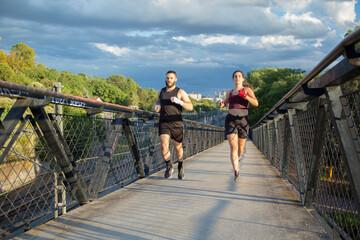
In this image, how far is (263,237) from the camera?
260 cm

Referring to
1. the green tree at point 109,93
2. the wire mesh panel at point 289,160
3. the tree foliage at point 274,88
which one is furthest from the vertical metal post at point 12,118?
the green tree at point 109,93

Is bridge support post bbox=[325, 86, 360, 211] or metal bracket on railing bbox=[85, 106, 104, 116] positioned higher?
metal bracket on railing bbox=[85, 106, 104, 116]

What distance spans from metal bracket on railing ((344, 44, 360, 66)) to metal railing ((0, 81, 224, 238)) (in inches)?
84.8

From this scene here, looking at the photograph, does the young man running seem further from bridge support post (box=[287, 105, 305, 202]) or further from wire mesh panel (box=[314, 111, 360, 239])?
wire mesh panel (box=[314, 111, 360, 239])

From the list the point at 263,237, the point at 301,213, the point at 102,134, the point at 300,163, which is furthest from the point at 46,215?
the point at 300,163

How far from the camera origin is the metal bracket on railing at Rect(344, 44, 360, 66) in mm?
1814

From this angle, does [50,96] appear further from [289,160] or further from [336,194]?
[289,160]

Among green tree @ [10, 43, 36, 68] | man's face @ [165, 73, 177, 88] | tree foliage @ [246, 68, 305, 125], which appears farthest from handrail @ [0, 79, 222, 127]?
green tree @ [10, 43, 36, 68]

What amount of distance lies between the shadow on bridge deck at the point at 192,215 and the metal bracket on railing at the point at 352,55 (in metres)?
1.36

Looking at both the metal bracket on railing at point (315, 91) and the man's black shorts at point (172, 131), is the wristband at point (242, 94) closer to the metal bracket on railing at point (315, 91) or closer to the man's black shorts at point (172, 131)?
the man's black shorts at point (172, 131)

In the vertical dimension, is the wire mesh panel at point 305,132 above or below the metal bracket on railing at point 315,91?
below

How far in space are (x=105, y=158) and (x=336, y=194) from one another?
2.57 metres

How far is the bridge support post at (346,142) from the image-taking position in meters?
1.99

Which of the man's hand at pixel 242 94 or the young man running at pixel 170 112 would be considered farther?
the young man running at pixel 170 112
